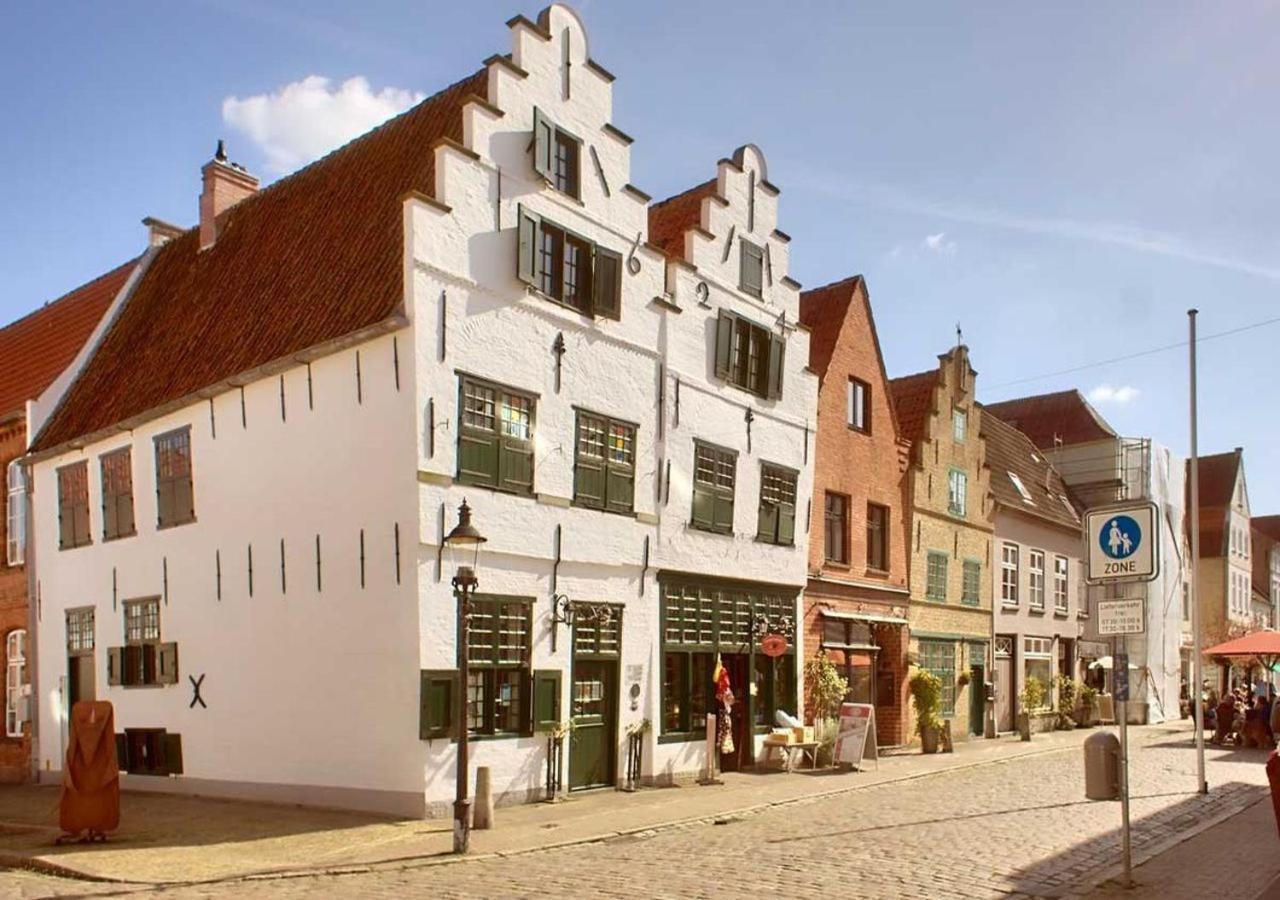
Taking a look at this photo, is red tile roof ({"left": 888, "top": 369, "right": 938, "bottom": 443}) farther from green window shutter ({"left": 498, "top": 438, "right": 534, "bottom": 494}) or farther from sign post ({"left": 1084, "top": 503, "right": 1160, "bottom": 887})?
sign post ({"left": 1084, "top": 503, "right": 1160, "bottom": 887})

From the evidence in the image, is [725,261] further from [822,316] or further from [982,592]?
[982,592]

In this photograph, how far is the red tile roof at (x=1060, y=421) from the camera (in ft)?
149

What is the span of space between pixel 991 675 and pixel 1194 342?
14.3 metres

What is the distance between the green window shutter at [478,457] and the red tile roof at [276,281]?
79.0 inches

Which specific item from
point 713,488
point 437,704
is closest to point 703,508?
point 713,488

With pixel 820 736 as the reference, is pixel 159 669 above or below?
above

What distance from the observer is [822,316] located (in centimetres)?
2647

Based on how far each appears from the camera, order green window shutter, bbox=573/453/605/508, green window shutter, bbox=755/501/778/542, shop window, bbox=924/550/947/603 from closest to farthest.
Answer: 1. green window shutter, bbox=573/453/605/508
2. green window shutter, bbox=755/501/778/542
3. shop window, bbox=924/550/947/603

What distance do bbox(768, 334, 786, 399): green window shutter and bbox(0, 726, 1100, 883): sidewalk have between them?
713cm

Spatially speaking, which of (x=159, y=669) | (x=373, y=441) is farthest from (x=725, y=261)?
(x=159, y=669)

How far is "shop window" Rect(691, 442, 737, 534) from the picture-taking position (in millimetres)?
20734

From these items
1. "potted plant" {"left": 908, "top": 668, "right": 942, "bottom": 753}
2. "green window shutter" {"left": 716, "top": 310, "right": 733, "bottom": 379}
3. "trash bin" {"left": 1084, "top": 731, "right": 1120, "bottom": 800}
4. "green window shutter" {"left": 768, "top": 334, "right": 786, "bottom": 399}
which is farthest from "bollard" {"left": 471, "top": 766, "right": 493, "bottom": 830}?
"potted plant" {"left": 908, "top": 668, "right": 942, "bottom": 753}

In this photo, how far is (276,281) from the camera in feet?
65.0

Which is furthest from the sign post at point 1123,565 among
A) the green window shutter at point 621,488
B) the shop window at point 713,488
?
the shop window at point 713,488
